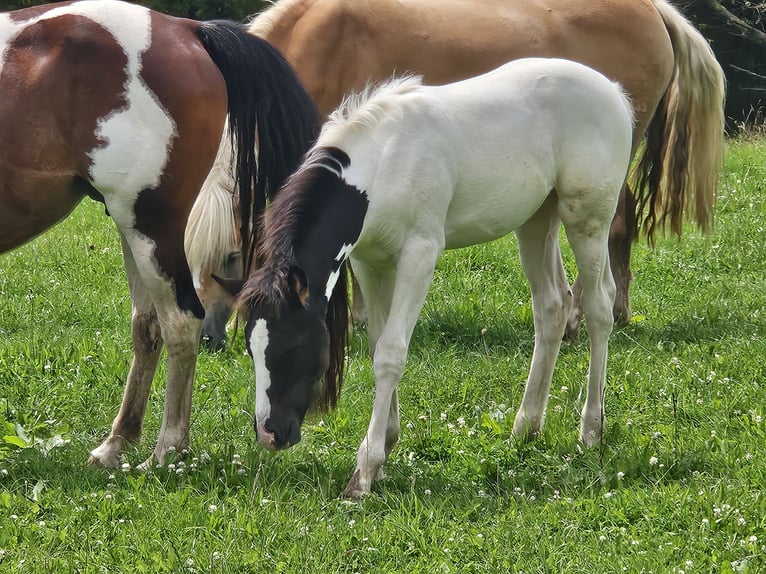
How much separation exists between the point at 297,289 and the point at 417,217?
699 millimetres

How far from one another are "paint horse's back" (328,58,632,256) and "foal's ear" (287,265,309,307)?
45 cm

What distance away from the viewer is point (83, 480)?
14.8 ft

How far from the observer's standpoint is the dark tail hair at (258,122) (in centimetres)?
469

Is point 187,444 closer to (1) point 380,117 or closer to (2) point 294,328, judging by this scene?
(2) point 294,328

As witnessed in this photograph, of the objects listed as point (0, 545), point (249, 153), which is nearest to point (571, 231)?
point (249, 153)

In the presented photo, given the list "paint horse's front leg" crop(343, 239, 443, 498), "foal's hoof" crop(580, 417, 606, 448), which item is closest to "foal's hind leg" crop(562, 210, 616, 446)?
"foal's hoof" crop(580, 417, 606, 448)

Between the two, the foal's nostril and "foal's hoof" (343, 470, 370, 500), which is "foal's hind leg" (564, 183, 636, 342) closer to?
"foal's hoof" (343, 470, 370, 500)

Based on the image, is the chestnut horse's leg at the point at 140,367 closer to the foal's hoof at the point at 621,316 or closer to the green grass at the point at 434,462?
the green grass at the point at 434,462

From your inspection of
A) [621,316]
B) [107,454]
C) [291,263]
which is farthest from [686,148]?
[107,454]

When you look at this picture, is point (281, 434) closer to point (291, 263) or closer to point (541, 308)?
point (291, 263)

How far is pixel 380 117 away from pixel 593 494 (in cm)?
176

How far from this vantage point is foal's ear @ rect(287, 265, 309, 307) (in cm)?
392

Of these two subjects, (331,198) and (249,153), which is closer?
(331,198)

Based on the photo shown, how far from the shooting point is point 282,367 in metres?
3.95
